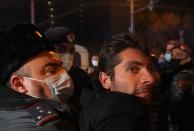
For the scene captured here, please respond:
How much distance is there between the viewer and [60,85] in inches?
85.7

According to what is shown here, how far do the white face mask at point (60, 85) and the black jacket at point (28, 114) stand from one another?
38 centimetres

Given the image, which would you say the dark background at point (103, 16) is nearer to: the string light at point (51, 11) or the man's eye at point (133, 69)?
the string light at point (51, 11)

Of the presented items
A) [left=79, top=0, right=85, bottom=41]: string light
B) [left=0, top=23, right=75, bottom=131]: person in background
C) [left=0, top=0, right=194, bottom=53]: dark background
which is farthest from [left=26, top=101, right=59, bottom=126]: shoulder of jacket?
[left=79, top=0, right=85, bottom=41]: string light

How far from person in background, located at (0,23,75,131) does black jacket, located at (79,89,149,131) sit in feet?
0.25

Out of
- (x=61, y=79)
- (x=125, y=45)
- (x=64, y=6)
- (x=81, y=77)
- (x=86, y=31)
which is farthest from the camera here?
(x=86, y=31)

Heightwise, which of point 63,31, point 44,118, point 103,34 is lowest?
point 103,34

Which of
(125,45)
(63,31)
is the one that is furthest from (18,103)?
(63,31)

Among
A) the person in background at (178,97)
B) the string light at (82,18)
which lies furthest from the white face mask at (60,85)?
the string light at (82,18)

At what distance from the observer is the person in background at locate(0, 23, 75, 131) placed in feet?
4.67

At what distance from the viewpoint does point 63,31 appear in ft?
12.2

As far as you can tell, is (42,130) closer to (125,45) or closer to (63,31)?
(125,45)

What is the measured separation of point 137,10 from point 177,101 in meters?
9.34

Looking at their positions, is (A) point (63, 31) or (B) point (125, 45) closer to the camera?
(B) point (125, 45)

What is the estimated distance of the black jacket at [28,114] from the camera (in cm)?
140
